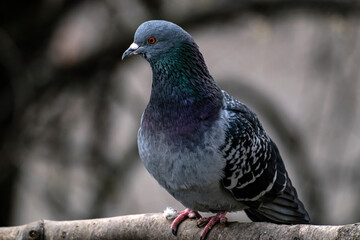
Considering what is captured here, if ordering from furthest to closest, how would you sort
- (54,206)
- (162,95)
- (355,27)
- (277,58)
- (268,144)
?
(277,58) → (54,206) → (355,27) → (268,144) → (162,95)

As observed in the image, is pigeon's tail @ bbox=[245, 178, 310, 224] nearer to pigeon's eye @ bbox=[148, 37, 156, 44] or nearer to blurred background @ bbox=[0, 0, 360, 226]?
pigeon's eye @ bbox=[148, 37, 156, 44]

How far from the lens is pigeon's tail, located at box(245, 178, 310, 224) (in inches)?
190

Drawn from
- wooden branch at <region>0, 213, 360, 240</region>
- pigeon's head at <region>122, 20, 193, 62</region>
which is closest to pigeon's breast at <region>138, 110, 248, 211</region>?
wooden branch at <region>0, 213, 360, 240</region>

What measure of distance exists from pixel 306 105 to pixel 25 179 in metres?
4.10

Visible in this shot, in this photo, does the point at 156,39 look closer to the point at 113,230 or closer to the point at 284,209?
the point at 113,230

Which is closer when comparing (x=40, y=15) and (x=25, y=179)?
(x=40, y=15)

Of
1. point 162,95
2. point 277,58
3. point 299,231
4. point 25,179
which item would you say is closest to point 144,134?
point 162,95

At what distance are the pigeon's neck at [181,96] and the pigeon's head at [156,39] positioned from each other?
2.1 inches

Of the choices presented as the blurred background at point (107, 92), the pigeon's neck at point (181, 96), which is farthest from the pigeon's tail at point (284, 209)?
the blurred background at point (107, 92)

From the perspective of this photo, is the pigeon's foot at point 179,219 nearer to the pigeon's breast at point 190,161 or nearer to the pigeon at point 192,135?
the pigeon at point 192,135

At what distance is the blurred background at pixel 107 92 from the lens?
7164 mm

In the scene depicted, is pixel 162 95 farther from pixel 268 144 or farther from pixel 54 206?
pixel 54 206

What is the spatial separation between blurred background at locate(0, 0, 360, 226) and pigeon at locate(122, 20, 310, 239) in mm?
2772

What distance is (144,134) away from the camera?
4.45 metres
